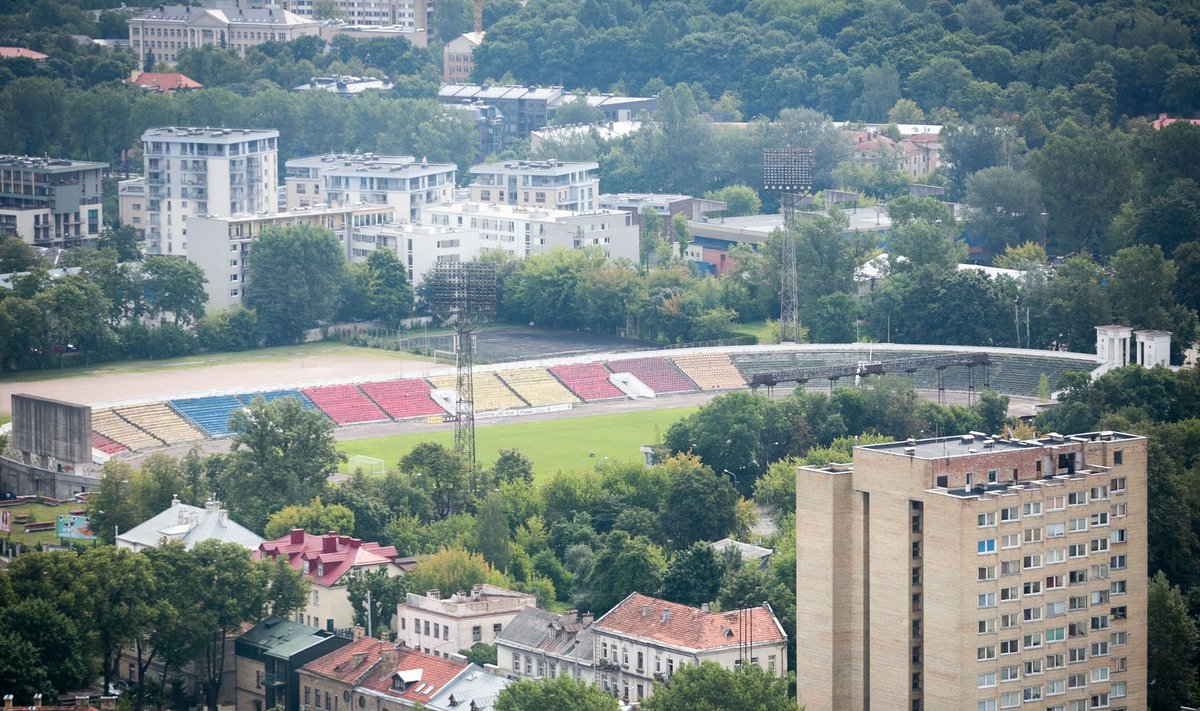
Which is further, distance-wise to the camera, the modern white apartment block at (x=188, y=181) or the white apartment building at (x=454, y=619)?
the modern white apartment block at (x=188, y=181)

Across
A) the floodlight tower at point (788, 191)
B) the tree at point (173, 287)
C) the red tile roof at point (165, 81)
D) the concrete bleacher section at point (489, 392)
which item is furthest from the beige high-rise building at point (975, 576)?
the red tile roof at point (165, 81)

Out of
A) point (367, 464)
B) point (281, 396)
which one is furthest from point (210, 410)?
point (367, 464)

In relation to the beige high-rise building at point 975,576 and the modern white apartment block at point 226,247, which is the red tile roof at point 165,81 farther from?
the beige high-rise building at point 975,576

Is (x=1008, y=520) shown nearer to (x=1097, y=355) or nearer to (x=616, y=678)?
(x=616, y=678)

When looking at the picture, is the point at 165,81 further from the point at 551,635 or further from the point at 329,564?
the point at 551,635

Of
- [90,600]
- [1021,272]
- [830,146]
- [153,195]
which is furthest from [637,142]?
[90,600]

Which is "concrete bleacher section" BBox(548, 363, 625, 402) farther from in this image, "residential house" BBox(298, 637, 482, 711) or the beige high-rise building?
the beige high-rise building
